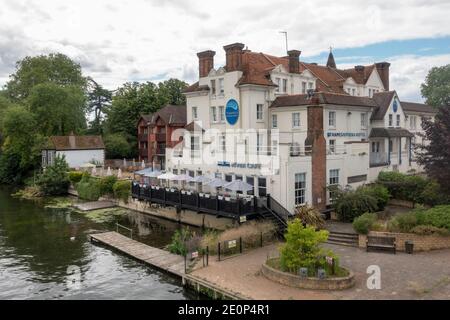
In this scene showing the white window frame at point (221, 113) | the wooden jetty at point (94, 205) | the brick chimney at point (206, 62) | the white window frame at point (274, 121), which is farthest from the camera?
the wooden jetty at point (94, 205)

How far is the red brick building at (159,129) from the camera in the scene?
60125 mm

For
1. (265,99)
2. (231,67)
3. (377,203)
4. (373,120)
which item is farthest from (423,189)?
(231,67)

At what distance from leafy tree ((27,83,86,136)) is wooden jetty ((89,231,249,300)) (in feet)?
131

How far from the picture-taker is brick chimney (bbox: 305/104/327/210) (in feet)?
93.2

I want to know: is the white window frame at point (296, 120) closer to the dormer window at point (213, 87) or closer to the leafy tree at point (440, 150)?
the dormer window at point (213, 87)

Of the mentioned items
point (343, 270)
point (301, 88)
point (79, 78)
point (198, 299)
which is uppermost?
point (79, 78)

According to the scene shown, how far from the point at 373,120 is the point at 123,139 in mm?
40512

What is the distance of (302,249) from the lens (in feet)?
59.3

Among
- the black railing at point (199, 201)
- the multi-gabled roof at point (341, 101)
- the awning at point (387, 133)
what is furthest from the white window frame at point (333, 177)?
the awning at point (387, 133)

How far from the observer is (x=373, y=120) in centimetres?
3738

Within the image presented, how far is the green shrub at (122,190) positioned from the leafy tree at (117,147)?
908 inches


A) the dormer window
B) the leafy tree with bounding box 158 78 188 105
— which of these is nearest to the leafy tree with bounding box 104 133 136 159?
the leafy tree with bounding box 158 78 188 105

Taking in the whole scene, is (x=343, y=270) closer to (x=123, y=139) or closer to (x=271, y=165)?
(x=271, y=165)

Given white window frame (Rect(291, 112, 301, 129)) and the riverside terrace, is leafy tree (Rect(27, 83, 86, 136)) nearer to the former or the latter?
the riverside terrace
